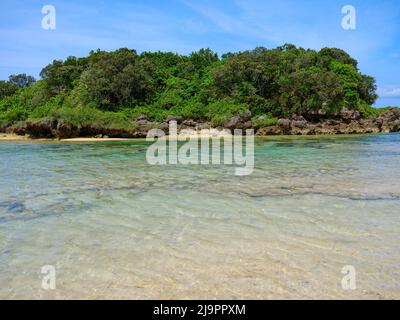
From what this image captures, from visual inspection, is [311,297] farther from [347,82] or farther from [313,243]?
[347,82]

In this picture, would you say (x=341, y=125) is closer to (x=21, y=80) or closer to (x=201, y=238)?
(x=201, y=238)

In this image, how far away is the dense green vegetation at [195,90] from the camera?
130ft

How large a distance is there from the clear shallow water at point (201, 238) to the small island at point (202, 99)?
1097 inches

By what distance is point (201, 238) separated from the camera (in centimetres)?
514

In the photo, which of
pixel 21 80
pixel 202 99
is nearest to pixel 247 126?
pixel 202 99

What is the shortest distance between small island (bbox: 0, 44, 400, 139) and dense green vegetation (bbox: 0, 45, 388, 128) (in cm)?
11

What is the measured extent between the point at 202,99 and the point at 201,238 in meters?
38.9

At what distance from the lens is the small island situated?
3627 cm

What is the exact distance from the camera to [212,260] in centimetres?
434

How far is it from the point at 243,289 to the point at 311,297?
2.06ft

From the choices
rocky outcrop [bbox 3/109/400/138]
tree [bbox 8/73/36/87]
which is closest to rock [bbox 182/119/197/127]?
rocky outcrop [bbox 3/109/400/138]

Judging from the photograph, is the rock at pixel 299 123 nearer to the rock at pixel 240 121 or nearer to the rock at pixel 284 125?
the rock at pixel 284 125

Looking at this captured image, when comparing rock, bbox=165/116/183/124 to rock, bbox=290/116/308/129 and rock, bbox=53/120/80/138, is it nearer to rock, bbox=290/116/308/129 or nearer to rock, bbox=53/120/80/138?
rock, bbox=53/120/80/138
